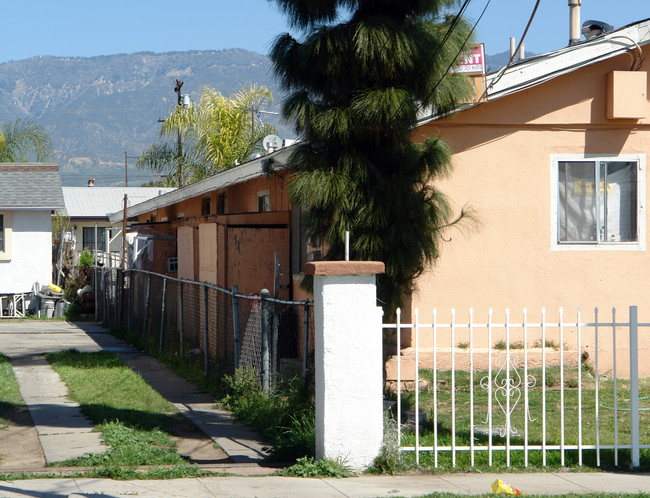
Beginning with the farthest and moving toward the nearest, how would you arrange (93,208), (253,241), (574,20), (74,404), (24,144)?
(93,208) → (24,144) → (574,20) → (253,241) → (74,404)

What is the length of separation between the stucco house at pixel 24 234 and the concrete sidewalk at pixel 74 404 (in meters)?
6.82

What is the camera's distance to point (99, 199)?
1956 inches

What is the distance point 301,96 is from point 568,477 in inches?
176

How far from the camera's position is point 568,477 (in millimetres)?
6898

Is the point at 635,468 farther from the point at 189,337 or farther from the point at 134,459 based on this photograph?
the point at 189,337

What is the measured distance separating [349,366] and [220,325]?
216 inches

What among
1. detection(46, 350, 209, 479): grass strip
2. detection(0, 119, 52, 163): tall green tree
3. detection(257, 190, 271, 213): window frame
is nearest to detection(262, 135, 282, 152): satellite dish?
detection(257, 190, 271, 213): window frame

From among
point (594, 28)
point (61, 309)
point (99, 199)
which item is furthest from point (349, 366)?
point (99, 199)

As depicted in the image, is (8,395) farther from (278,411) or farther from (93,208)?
(93,208)

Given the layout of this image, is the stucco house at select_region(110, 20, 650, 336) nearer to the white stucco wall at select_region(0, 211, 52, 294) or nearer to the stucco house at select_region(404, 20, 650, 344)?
the stucco house at select_region(404, 20, 650, 344)

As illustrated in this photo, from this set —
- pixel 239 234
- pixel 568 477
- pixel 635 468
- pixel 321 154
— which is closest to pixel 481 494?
pixel 568 477

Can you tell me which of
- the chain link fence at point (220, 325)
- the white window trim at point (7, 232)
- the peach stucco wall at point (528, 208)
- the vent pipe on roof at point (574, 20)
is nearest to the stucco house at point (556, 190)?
the peach stucco wall at point (528, 208)

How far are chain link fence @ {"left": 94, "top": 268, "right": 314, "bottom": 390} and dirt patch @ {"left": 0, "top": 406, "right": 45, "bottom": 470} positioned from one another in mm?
2550

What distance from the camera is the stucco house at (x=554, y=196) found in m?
11.7
